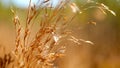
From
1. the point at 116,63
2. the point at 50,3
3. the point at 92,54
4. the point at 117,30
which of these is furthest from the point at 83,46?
the point at 50,3

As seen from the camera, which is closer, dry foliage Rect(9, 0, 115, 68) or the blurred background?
dry foliage Rect(9, 0, 115, 68)

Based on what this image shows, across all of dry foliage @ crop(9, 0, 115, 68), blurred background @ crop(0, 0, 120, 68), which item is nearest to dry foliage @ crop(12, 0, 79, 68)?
dry foliage @ crop(9, 0, 115, 68)

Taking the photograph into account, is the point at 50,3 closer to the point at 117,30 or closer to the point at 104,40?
the point at 104,40

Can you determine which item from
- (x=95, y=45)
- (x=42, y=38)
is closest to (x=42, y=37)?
(x=42, y=38)

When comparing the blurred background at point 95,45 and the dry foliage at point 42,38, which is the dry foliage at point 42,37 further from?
the blurred background at point 95,45

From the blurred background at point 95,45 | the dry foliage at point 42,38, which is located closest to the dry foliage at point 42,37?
the dry foliage at point 42,38

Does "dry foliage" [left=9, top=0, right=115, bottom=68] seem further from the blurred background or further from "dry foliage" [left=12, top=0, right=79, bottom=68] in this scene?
the blurred background

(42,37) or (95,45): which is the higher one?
(42,37)

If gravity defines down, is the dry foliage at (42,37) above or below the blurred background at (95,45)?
above

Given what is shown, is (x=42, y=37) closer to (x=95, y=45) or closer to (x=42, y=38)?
(x=42, y=38)

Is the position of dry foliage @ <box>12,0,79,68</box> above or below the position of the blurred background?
above

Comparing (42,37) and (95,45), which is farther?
(95,45)
